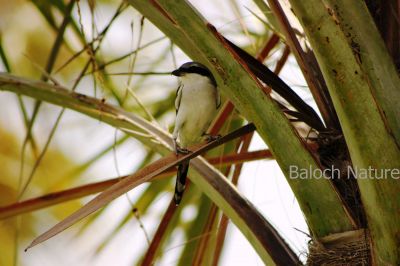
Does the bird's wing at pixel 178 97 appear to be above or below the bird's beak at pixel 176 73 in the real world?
below

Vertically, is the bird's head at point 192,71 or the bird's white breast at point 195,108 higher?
Result: the bird's head at point 192,71

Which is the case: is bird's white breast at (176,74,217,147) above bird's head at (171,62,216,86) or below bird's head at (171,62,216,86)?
below

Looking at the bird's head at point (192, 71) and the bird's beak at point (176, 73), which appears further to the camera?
the bird's head at point (192, 71)

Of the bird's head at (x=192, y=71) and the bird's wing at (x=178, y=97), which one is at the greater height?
the bird's head at (x=192, y=71)

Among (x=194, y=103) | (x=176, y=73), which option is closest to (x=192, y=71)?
(x=176, y=73)

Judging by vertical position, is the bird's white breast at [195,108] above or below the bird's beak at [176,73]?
below

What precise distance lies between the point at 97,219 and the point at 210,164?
0.68m

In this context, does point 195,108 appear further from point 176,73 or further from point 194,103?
point 176,73

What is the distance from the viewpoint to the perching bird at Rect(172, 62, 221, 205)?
2914mm

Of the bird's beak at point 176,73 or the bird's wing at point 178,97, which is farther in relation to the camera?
the bird's wing at point 178,97

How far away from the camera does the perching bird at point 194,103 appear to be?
9.56 ft

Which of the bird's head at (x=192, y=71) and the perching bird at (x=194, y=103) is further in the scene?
the bird's head at (x=192, y=71)

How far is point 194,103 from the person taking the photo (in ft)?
9.62

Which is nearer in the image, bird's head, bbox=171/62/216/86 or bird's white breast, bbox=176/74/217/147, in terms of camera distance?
bird's white breast, bbox=176/74/217/147
